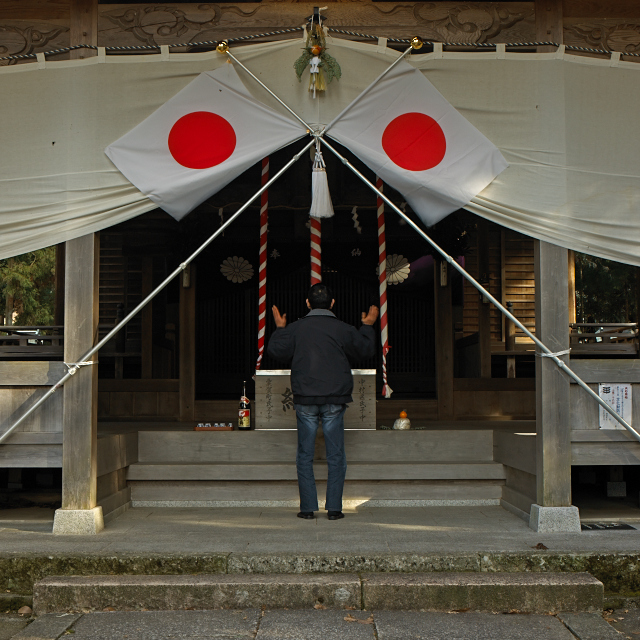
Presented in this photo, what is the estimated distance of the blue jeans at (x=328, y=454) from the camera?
18.7 ft

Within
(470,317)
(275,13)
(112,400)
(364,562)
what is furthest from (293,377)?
(470,317)

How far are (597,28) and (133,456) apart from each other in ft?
18.3

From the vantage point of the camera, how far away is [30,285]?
55.7 feet

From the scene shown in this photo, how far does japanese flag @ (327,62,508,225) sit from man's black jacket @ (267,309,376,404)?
3.84 feet

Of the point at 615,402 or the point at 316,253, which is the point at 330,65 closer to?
the point at 316,253

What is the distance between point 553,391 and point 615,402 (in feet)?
1.81

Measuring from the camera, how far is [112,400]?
9734 millimetres

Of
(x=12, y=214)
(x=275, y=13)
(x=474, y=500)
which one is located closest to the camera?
(x=12, y=214)

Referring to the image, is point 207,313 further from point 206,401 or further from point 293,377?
point 293,377

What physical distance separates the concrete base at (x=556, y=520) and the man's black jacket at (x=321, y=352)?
5.67 ft

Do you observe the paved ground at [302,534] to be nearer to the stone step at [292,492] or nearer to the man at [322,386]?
the stone step at [292,492]

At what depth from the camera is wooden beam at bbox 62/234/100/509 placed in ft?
17.7

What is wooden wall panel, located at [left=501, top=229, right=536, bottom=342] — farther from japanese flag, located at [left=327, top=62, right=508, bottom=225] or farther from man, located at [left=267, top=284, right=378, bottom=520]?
man, located at [left=267, top=284, right=378, bottom=520]

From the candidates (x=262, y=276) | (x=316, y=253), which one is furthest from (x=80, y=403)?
(x=316, y=253)
